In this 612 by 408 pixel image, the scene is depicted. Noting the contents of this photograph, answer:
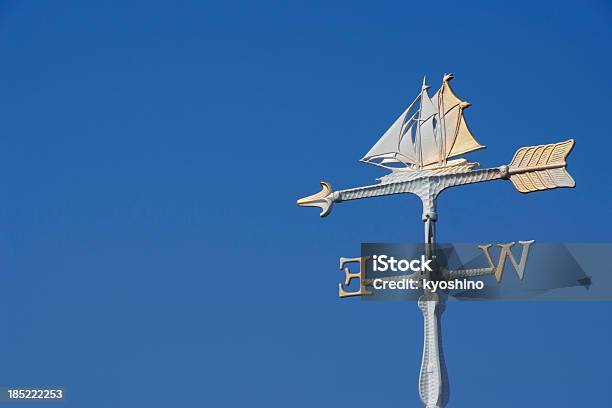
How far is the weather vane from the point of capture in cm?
2878

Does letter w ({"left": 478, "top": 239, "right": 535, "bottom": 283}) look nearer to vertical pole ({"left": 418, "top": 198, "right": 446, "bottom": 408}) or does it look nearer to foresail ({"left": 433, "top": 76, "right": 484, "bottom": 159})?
vertical pole ({"left": 418, "top": 198, "right": 446, "bottom": 408})

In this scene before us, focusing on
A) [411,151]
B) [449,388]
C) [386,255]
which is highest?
[411,151]

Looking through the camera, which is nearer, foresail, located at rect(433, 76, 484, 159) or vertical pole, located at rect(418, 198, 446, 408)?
vertical pole, located at rect(418, 198, 446, 408)

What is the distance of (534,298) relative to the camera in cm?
2878

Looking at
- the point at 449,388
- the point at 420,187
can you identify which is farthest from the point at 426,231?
the point at 449,388

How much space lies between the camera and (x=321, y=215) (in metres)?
31.6

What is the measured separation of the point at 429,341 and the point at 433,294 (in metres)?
0.79

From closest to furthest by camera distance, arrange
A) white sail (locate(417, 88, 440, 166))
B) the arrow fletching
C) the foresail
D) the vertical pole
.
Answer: the arrow fletching < the vertical pole < the foresail < white sail (locate(417, 88, 440, 166))

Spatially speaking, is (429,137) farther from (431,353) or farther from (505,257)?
(431,353)

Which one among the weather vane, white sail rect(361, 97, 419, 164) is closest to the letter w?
the weather vane

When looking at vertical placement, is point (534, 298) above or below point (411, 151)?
below

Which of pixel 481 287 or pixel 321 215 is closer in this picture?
pixel 481 287

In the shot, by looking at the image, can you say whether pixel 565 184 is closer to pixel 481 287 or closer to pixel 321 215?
pixel 481 287

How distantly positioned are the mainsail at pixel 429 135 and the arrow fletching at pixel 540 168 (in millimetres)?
854
